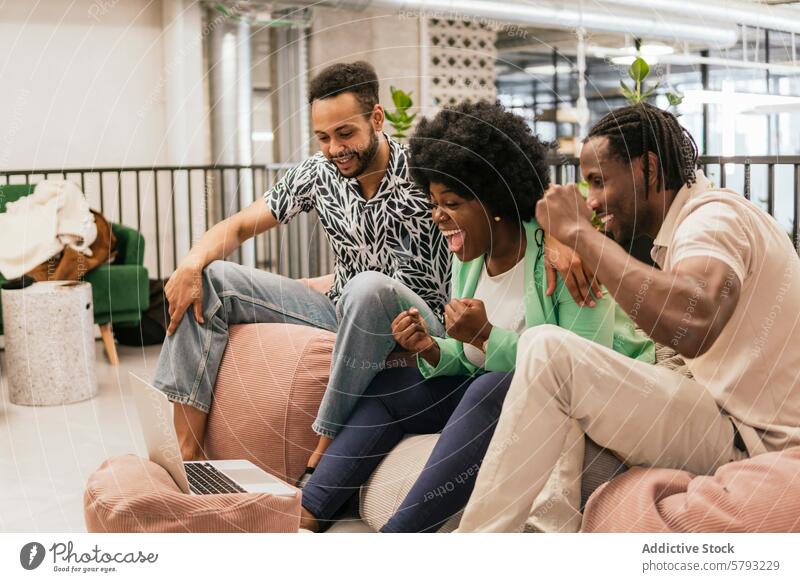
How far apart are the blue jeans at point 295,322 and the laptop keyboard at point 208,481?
21cm

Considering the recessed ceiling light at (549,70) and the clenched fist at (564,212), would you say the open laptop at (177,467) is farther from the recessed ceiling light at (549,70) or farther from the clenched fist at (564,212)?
the recessed ceiling light at (549,70)

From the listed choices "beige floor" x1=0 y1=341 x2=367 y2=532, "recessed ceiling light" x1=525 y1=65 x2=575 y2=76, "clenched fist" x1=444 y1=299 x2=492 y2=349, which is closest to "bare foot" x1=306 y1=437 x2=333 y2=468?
"beige floor" x1=0 y1=341 x2=367 y2=532

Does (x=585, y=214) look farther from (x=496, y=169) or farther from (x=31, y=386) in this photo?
(x=31, y=386)

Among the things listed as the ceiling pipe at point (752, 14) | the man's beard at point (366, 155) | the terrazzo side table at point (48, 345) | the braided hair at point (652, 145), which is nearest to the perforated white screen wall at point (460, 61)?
the terrazzo side table at point (48, 345)

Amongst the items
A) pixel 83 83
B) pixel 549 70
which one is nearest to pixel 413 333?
pixel 83 83

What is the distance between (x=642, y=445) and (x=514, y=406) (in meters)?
0.20

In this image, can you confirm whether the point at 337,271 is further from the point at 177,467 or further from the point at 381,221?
the point at 177,467

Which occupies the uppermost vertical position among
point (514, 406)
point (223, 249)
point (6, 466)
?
point (223, 249)

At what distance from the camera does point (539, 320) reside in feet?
5.34

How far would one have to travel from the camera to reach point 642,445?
1.41 meters

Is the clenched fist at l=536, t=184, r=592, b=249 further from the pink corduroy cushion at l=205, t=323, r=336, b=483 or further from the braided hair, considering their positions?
the pink corduroy cushion at l=205, t=323, r=336, b=483
